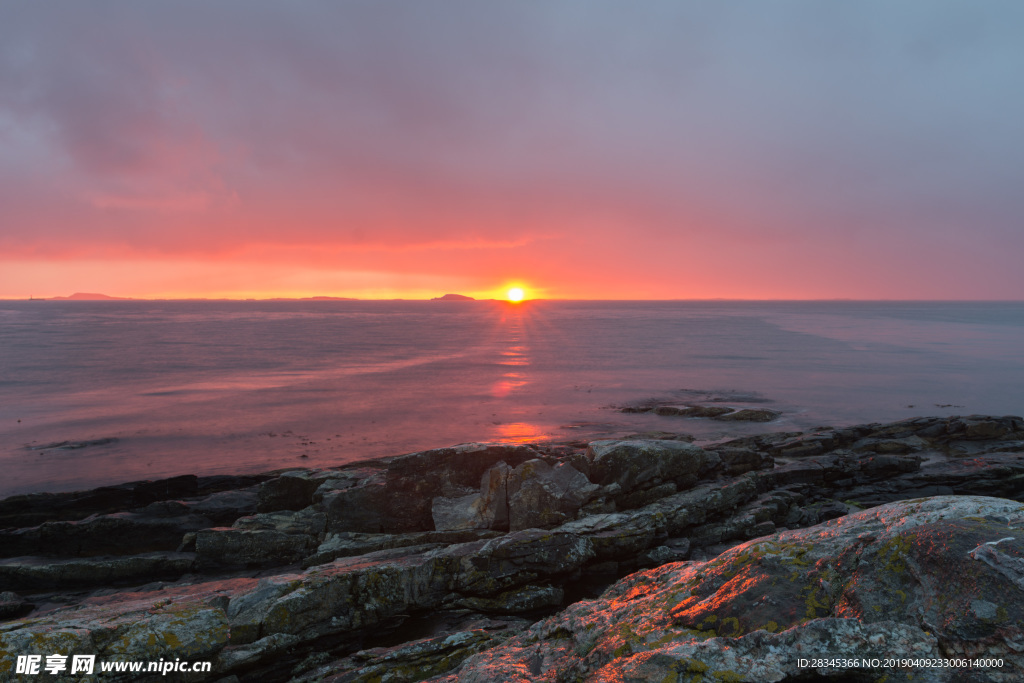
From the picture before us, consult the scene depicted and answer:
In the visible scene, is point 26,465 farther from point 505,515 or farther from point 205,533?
point 505,515

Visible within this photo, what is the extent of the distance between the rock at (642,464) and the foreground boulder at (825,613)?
8260 millimetres

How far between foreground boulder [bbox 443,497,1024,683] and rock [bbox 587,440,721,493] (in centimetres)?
826

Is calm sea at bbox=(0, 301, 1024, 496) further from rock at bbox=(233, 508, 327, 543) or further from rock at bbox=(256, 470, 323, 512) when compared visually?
rock at bbox=(233, 508, 327, 543)

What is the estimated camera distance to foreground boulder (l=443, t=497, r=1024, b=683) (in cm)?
514

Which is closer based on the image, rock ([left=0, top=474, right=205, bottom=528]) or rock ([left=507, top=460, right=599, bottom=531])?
rock ([left=507, top=460, right=599, bottom=531])

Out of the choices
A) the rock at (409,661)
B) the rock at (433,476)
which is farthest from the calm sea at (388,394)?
the rock at (409,661)

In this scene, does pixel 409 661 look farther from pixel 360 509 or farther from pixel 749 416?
pixel 749 416

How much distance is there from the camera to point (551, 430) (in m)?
36.2

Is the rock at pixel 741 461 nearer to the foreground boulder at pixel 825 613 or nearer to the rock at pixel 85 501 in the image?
the foreground boulder at pixel 825 613

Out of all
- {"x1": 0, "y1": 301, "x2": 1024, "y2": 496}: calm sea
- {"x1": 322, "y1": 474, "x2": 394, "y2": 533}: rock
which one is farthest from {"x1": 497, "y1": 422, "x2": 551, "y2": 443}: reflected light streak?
{"x1": 322, "y1": 474, "x2": 394, "y2": 533}: rock

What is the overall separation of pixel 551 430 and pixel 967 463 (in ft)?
72.1

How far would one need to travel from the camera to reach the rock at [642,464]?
1661 cm

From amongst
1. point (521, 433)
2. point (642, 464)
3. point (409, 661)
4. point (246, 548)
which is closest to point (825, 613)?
point (409, 661)

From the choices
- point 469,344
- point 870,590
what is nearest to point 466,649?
point 870,590
